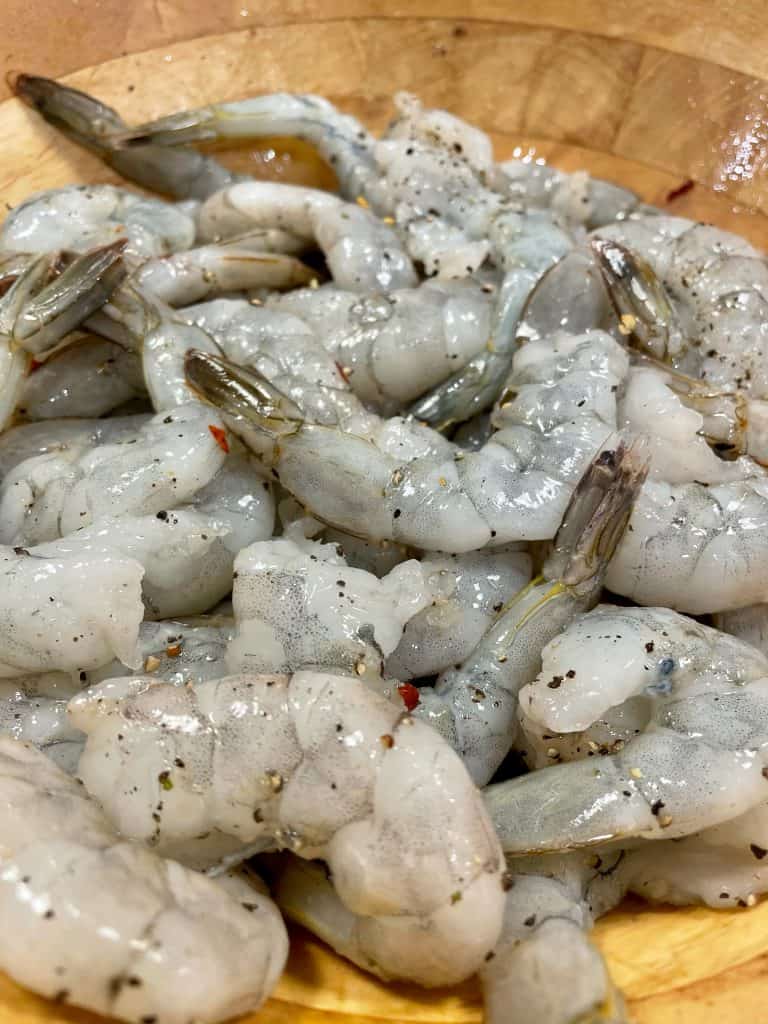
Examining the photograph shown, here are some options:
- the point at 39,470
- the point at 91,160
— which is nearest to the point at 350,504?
the point at 39,470

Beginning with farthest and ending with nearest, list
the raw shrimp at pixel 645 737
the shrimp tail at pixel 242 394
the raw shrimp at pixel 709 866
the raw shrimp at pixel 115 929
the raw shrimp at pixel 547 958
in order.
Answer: the shrimp tail at pixel 242 394 < the raw shrimp at pixel 709 866 < the raw shrimp at pixel 645 737 < the raw shrimp at pixel 547 958 < the raw shrimp at pixel 115 929

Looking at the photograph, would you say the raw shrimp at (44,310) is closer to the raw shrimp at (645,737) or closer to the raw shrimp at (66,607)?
the raw shrimp at (66,607)

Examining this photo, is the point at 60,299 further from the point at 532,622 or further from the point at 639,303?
the point at 639,303

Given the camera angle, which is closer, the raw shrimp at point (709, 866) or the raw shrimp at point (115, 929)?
the raw shrimp at point (115, 929)

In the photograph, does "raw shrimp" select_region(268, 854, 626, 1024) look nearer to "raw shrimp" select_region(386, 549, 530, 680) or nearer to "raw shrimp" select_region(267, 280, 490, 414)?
"raw shrimp" select_region(386, 549, 530, 680)

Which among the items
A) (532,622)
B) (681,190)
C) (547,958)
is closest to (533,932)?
(547,958)

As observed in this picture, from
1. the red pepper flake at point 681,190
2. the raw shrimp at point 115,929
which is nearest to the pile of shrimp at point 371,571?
the raw shrimp at point 115,929

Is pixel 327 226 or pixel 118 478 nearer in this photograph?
pixel 118 478
